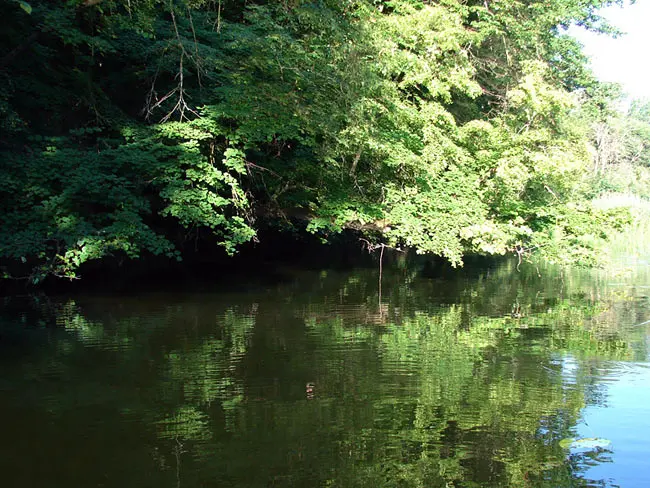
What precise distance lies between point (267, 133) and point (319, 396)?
6089mm

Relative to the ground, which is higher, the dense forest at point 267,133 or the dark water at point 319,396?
the dense forest at point 267,133

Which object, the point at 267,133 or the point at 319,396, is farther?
the point at 267,133

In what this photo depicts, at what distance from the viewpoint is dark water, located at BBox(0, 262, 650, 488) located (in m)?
4.56

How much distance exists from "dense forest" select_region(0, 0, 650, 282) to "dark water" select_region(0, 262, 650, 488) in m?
1.72

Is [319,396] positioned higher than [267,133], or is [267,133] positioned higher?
[267,133]

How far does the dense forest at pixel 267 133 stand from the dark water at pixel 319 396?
67.9 inches

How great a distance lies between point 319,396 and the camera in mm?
6125

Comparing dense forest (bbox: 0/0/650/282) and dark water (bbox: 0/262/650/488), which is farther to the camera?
dense forest (bbox: 0/0/650/282)

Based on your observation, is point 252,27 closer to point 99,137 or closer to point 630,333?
point 99,137

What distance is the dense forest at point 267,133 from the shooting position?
388 inches

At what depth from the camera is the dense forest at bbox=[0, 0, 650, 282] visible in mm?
9859

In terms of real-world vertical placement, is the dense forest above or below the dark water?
above

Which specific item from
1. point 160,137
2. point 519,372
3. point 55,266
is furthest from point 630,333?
point 55,266

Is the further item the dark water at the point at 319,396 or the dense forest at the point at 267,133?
the dense forest at the point at 267,133
